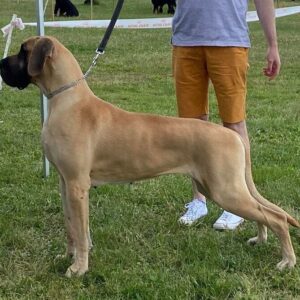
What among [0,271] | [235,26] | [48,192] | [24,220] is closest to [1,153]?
[48,192]

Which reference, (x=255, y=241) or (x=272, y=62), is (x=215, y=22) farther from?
(x=255, y=241)

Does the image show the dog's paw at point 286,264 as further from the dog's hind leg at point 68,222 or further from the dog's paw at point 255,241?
the dog's hind leg at point 68,222

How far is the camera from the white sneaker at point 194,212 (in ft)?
16.3

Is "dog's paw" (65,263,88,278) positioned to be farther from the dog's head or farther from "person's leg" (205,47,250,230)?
"person's leg" (205,47,250,230)

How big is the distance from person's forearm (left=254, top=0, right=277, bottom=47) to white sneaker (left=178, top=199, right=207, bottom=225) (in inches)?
53.2

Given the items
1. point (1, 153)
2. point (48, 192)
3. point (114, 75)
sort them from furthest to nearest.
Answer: point (114, 75) < point (1, 153) < point (48, 192)

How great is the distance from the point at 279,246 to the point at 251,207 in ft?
1.78

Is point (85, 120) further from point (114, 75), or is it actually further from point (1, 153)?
point (114, 75)

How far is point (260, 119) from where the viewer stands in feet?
27.2

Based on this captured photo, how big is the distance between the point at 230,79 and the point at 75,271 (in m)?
1.71

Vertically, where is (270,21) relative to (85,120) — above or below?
above

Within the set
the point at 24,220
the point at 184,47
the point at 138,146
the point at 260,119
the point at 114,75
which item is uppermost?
the point at 184,47

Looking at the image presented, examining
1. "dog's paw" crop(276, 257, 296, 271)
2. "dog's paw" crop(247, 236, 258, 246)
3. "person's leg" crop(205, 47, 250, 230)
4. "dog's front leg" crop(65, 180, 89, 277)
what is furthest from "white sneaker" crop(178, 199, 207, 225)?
"dog's front leg" crop(65, 180, 89, 277)

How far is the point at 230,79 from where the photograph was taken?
4609mm
